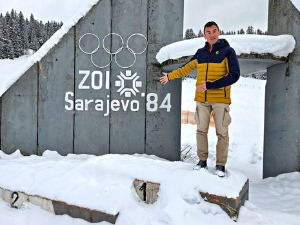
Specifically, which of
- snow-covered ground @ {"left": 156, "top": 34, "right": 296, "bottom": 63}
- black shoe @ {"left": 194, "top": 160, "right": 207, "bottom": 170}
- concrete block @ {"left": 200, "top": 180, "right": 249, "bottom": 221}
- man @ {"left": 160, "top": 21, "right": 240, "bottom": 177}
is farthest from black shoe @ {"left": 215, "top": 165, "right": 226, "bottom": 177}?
snow-covered ground @ {"left": 156, "top": 34, "right": 296, "bottom": 63}

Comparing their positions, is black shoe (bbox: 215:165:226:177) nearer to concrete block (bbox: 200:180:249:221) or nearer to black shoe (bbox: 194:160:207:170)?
black shoe (bbox: 194:160:207:170)

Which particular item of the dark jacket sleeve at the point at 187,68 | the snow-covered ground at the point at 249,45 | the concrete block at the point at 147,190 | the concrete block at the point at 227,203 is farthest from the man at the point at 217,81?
the snow-covered ground at the point at 249,45

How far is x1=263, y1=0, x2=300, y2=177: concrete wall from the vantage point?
3.58 metres

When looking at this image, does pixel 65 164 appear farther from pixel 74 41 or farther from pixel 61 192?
pixel 74 41

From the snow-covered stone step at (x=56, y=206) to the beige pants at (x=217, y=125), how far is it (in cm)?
103

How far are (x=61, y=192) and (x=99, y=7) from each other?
2942 millimetres

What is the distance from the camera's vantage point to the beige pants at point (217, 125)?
2389 mm

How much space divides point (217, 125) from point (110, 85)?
2.16 metres

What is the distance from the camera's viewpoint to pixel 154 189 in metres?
2.22

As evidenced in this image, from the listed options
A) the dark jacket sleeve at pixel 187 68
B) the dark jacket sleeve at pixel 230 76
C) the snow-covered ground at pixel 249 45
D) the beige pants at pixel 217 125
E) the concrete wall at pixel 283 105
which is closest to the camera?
the dark jacket sleeve at pixel 230 76

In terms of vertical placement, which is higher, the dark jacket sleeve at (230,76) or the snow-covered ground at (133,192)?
the dark jacket sleeve at (230,76)

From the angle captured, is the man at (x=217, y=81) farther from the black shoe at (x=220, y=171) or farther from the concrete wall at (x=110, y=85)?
the concrete wall at (x=110, y=85)

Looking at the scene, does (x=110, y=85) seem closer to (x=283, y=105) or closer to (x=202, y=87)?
(x=202, y=87)

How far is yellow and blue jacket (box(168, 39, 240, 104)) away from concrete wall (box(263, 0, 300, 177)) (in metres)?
1.73
